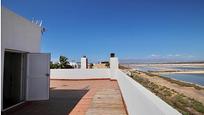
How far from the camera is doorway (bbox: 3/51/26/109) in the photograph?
8.94 m

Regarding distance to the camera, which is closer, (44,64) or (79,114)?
(79,114)

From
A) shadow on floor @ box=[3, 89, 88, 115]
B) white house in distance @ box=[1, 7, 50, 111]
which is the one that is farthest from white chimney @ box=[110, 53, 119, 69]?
white house in distance @ box=[1, 7, 50, 111]

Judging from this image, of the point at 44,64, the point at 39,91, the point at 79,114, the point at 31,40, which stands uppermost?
→ the point at 31,40

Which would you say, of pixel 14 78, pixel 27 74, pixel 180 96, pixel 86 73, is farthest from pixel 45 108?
pixel 180 96

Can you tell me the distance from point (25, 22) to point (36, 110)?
2.86m

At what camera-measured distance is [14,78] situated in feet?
30.0

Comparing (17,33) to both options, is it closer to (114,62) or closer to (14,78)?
(14,78)

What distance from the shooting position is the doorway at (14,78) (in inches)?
352

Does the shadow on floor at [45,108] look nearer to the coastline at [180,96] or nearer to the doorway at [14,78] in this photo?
the doorway at [14,78]

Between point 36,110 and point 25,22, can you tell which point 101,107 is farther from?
point 25,22

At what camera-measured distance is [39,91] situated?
9000mm

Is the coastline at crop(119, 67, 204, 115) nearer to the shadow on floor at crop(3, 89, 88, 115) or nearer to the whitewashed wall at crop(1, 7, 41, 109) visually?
the shadow on floor at crop(3, 89, 88, 115)

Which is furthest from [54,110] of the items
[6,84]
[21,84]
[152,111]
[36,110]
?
[152,111]

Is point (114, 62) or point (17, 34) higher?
point (17, 34)
